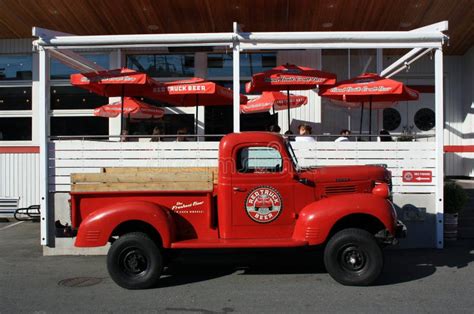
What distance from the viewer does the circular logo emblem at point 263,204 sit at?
6.39 metres

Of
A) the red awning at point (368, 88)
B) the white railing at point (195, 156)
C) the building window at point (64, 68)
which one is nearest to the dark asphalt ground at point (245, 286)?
the white railing at point (195, 156)

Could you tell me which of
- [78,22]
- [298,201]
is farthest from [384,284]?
[78,22]

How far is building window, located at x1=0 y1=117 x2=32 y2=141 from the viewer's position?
13.5 metres

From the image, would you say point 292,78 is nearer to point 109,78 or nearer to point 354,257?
point 109,78

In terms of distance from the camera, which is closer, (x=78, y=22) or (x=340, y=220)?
(x=340, y=220)

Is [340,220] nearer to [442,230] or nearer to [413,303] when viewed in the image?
[413,303]

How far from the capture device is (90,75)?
912cm

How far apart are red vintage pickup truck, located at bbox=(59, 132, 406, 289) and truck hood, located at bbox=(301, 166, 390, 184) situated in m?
0.01

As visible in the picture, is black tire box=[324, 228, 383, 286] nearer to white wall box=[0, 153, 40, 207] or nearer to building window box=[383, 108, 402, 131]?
building window box=[383, 108, 402, 131]

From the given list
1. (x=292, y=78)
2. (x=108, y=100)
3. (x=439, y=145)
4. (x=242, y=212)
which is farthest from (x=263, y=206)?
(x=108, y=100)

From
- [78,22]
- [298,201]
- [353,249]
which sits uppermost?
[78,22]

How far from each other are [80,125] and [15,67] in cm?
254

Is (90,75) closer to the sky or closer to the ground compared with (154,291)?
closer to the sky

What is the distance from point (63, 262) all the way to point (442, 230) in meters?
6.49
